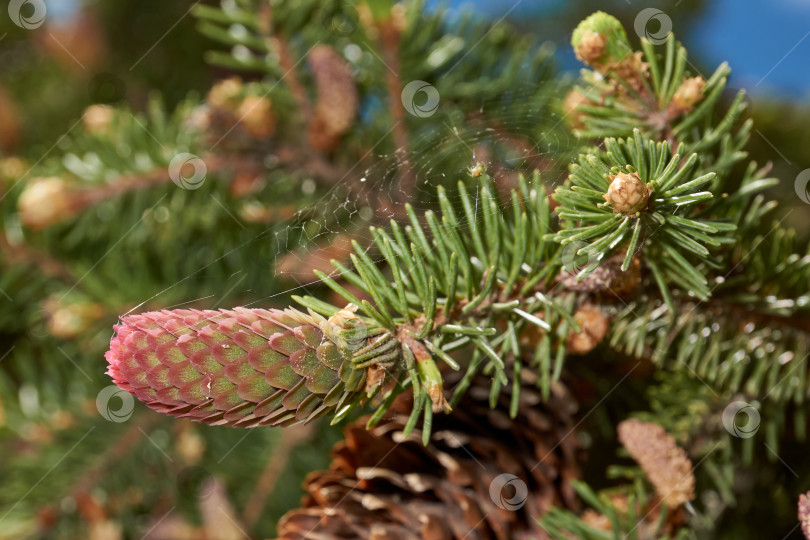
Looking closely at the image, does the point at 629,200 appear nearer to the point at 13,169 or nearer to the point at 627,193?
the point at 627,193

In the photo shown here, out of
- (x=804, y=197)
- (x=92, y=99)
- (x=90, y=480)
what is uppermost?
(x=804, y=197)

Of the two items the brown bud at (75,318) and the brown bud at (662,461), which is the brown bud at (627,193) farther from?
the brown bud at (75,318)

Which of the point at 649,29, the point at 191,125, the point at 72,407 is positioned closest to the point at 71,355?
the point at 72,407

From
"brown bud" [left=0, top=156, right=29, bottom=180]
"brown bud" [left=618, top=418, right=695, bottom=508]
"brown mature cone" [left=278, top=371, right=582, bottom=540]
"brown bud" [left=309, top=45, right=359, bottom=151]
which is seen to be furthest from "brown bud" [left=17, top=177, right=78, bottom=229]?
"brown bud" [left=618, top=418, right=695, bottom=508]

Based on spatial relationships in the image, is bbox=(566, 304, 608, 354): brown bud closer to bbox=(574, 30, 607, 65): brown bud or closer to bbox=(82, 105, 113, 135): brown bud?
bbox=(574, 30, 607, 65): brown bud

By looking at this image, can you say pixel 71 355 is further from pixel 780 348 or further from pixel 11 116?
pixel 780 348
